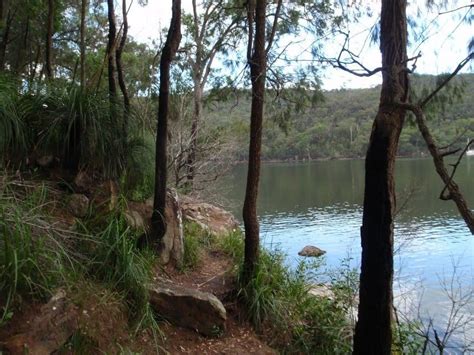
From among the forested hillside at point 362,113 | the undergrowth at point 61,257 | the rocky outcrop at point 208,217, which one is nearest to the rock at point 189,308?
the undergrowth at point 61,257

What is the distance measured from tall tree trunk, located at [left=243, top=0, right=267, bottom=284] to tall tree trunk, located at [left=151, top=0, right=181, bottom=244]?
3.52 feet

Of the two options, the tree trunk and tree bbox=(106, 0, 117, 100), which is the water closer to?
the tree trunk

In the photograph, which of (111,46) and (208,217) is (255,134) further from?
(208,217)

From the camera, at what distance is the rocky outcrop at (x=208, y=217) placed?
358 inches

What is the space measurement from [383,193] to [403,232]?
13.4 meters

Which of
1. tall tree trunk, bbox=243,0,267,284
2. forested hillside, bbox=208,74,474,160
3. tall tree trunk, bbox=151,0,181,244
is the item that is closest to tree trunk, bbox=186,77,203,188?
forested hillside, bbox=208,74,474,160

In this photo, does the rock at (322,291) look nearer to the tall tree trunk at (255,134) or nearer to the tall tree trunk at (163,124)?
the tall tree trunk at (255,134)

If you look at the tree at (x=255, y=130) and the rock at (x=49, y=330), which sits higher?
the tree at (x=255, y=130)

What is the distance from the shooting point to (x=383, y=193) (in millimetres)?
4855

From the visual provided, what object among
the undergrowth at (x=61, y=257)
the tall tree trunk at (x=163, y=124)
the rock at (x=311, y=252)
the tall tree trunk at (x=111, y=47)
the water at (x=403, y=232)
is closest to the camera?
the undergrowth at (x=61, y=257)

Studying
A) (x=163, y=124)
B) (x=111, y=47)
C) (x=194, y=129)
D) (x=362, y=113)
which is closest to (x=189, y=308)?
(x=163, y=124)

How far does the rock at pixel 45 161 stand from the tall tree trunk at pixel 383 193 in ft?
12.6

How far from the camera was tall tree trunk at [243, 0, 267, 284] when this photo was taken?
20.4ft

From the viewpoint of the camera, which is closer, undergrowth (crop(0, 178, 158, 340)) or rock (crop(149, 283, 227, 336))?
undergrowth (crop(0, 178, 158, 340))
